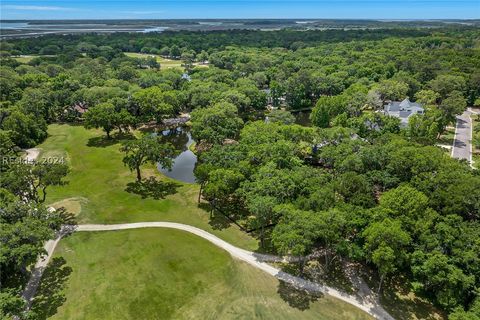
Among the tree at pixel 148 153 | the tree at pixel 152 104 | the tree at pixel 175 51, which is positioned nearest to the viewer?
the tree at pixel 148 153

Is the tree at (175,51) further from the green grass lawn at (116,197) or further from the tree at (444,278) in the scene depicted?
the tree at (444,278)

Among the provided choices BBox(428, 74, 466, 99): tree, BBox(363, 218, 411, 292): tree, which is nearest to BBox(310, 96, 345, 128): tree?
BBox(428, 74, 466, 99): tree

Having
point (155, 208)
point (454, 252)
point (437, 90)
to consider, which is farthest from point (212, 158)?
point (437, 90)

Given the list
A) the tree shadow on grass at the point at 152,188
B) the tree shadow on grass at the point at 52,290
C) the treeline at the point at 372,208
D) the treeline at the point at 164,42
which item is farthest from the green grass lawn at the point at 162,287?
the treeline at the point at 164,42

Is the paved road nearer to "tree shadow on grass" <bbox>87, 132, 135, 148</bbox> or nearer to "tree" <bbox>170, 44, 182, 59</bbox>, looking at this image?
"tree shadow on grass" <bbox>87, 132, 135, 148</bbox>

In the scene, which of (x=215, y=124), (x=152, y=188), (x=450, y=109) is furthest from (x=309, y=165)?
(x=450, y=109)

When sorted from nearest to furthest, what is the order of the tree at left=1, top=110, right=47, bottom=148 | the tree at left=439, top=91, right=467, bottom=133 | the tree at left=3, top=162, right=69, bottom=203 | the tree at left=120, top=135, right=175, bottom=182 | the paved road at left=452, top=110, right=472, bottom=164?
the tree at left=3, top=162, right=69, bottom=203 < the tree at left=120, top=135, right=175, bottom=182 < the paved road at left=452, top=110, right=472, bottom=164 < the tree at left=1, top=110, right=47, bottom=148 < the tree at left=439, top=91, right=467, bottom=133
